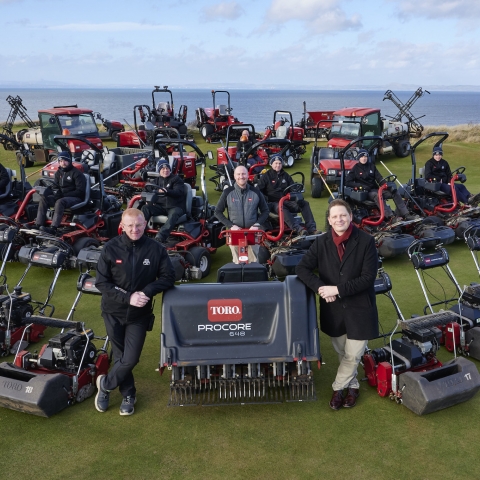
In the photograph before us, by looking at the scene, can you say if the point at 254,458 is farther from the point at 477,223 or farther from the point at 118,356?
the point at 477,223

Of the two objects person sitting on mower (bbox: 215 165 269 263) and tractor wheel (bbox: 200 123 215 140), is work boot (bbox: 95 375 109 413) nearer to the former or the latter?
person sitting on mower (bbox: 215 165 269 263)

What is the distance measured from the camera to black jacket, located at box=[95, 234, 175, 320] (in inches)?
165

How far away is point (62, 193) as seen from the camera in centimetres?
894

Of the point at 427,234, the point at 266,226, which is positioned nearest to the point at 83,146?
the point at 266,226

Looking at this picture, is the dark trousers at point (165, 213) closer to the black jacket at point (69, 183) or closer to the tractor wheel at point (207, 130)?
the black jacket at point (69, 183)

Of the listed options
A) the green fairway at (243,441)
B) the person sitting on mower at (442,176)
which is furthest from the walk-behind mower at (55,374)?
the person sitting on mower at (442,176)

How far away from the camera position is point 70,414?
4.55 meters

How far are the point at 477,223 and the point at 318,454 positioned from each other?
21.5ft

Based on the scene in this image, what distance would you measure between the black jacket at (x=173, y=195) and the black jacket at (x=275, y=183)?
1289 millimetres

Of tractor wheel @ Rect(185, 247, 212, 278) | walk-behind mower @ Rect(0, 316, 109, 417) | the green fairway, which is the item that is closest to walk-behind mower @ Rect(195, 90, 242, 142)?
tractor wheel @ Rect(185, 247, 212, 278)

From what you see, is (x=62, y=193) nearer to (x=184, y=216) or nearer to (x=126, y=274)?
(x=184, y=216)

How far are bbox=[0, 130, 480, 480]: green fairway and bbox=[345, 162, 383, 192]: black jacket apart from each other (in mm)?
5155

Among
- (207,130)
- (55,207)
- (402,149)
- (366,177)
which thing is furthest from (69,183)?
(207,130)

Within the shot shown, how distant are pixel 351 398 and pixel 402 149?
16715 millimetres
